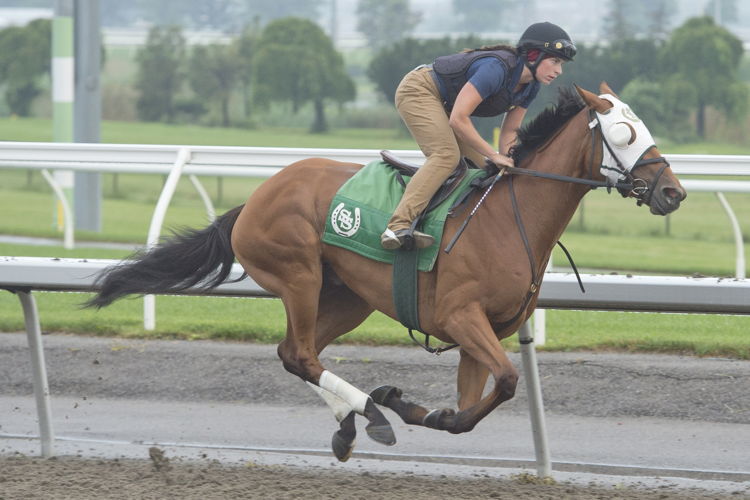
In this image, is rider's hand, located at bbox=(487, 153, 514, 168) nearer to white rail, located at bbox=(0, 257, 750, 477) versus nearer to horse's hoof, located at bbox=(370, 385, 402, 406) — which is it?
A: white rail, located at bbox=(0, 257, 750, 477)

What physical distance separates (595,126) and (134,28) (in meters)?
46.8

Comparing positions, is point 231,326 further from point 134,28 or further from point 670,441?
point 134,28

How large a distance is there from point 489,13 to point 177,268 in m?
38.7

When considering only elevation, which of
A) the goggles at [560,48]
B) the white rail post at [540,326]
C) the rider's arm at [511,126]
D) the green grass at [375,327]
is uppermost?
the goggles at [560,48]

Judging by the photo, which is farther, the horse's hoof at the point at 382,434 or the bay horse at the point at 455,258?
the horse's hoof at the point at 382,434

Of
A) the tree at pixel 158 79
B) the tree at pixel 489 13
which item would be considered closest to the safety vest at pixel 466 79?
the tree at pixel 158 79

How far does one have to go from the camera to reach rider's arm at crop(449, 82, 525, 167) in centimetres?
456

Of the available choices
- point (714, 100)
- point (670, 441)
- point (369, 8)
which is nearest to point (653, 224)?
point (714, 100)

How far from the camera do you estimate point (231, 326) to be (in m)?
7.55

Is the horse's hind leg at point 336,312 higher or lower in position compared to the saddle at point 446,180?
lower

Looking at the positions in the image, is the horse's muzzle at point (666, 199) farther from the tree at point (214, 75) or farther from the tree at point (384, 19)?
the tree at point (384, 19)

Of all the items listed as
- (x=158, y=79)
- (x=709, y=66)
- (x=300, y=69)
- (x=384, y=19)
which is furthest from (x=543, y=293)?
(x=384, y=19)

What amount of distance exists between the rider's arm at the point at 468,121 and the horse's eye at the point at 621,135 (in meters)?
0.43

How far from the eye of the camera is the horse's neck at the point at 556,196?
4531mm
